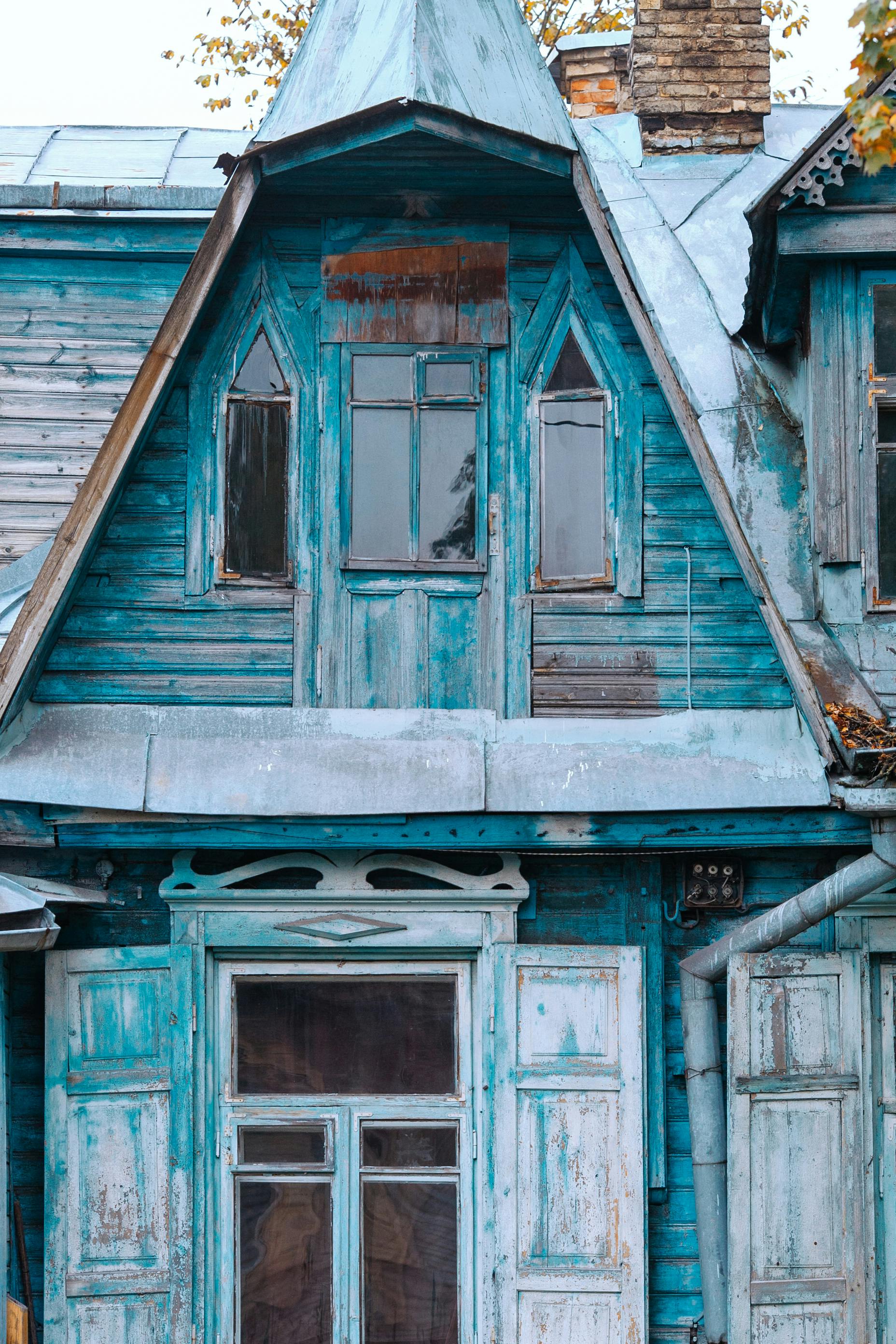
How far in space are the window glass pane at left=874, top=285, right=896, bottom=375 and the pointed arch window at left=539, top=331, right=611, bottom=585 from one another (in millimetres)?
1227

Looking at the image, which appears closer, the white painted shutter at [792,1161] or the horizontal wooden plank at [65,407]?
the white painted shutter at [792,1161]

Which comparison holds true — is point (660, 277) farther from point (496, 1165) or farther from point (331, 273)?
point (496, 1165)

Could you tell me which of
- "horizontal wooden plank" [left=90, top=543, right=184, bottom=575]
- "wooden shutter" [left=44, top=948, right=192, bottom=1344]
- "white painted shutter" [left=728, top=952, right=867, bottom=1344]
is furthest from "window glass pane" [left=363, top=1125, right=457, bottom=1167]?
"horizontal wooden plank" [left=90, top=543, right=184, bottom=575]

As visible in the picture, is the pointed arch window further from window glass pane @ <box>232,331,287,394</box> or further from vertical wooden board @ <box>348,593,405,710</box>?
window glass pane @ <box>232,331,287,394</box>

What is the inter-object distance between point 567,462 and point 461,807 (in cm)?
165

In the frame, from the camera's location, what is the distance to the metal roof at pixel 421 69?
6.04m

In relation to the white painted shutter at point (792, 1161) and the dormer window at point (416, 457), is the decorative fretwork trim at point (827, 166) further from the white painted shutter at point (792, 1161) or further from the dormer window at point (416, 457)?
the white painted shutter at point (792, 1161)

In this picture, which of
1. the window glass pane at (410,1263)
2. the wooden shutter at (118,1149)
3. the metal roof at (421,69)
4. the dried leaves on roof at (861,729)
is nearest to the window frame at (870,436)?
the dried leaves on roof at (861,729)

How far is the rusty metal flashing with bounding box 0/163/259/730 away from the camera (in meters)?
5.97

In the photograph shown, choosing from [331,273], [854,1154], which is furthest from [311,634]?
[854,1154]

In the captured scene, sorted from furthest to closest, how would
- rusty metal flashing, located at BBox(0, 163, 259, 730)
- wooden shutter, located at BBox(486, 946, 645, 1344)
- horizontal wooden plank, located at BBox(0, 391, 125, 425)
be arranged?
horizontal wooden plank, located at BBox(0, 391, 125, 425) → wooden shutter, located at BBox(486, 946, 645, 1344) → rusty metal flashing, located at BBox(0, 163, 259, 730)

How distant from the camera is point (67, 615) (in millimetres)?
6289

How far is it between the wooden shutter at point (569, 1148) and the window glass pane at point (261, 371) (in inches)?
107

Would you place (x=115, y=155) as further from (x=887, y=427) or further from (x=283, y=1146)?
(x=283, y=1146)
